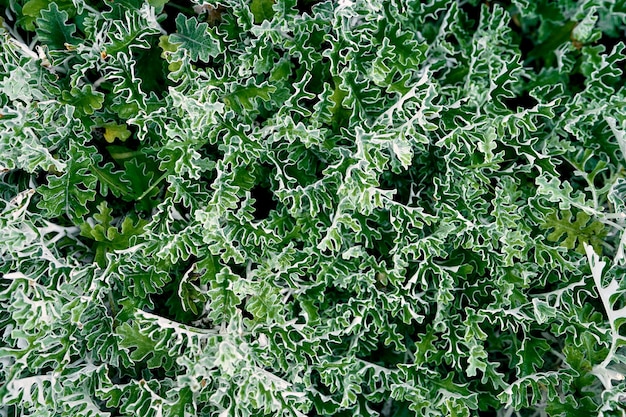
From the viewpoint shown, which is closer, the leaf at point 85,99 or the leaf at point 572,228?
the leaf at point 85,99

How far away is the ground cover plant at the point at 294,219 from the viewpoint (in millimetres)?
1587

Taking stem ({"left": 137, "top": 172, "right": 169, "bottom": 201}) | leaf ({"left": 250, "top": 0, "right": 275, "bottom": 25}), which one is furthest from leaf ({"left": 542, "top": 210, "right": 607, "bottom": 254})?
stem ({"left": 137, "top": 172, "right": 169, "bottom": 201})

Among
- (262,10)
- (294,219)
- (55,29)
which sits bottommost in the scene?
(294,219)

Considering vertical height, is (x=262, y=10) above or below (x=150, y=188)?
above

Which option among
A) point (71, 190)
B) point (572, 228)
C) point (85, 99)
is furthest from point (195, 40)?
point (572, 228)

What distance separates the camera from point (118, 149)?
1.73 m

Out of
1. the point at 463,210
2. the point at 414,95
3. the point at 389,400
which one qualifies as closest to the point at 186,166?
the point at 414,95

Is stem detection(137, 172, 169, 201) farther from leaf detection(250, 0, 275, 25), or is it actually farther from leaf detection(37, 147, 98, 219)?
leaf detection(250, 0, 275, 25)

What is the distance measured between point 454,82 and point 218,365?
1.04m

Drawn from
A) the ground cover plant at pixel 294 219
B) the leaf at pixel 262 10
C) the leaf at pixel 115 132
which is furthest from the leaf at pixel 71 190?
the leaf at pixel 262 10

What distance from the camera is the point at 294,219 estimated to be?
171cm

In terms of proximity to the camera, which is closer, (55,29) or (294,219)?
(55,29)

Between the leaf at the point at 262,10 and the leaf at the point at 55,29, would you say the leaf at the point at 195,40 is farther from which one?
the leaf at the point at 55,29

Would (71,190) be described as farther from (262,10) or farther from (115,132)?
(262,10)
